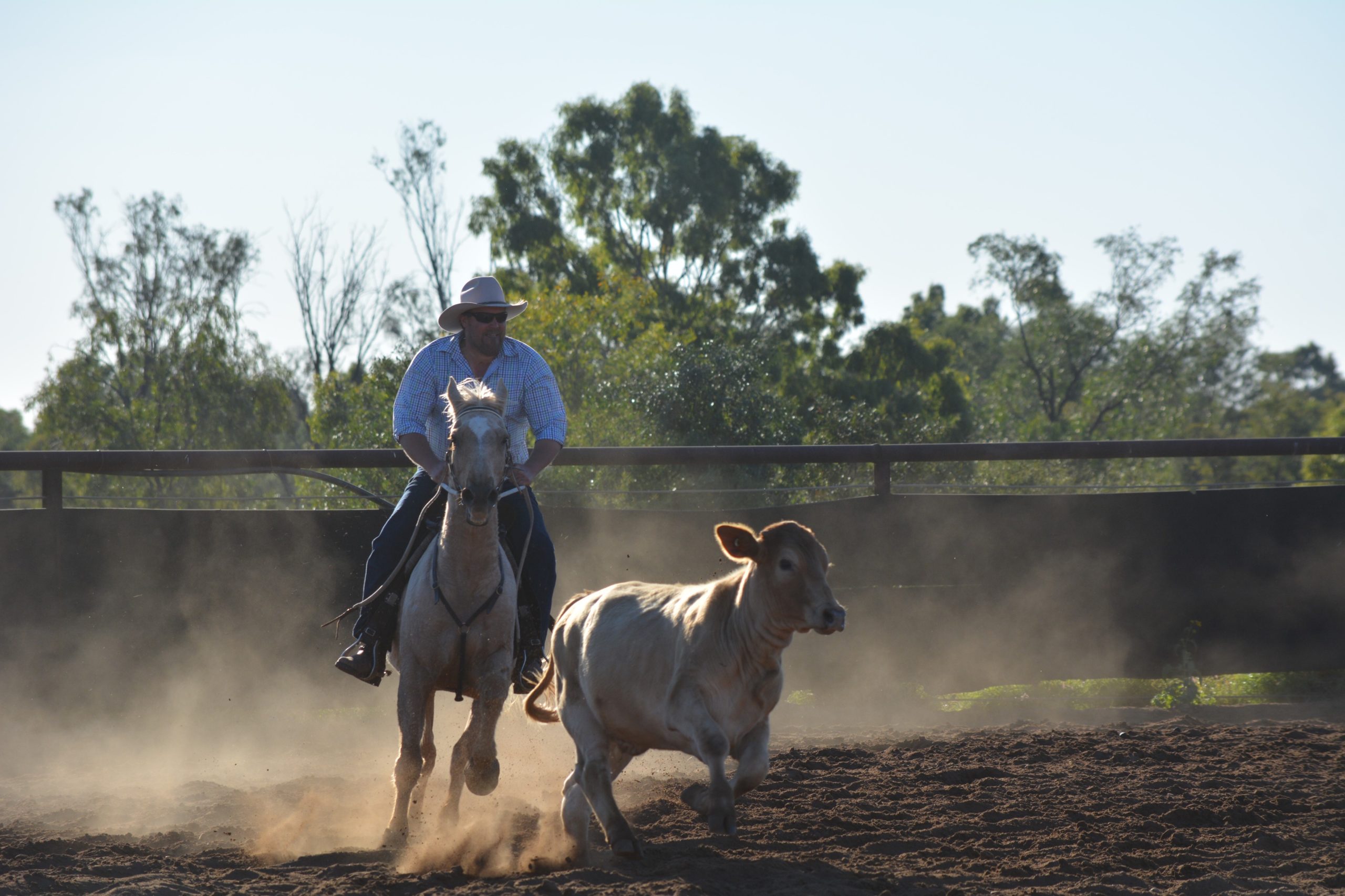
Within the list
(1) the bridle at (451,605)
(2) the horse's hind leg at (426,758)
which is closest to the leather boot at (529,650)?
(1) the bridle at (451,605)

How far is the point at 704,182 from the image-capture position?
128 feet

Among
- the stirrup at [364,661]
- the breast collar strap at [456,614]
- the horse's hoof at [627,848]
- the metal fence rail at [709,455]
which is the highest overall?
the metal fence rail at [709,455]

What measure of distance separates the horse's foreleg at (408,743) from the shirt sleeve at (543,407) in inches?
57.0

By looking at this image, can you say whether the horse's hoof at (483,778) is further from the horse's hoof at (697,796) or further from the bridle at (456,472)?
the horse's hoof at (697,796)

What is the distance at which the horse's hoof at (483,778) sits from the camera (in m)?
5.55

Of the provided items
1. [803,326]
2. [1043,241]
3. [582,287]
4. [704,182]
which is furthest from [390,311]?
[1043,241]

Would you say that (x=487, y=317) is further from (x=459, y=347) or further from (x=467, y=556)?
(x=467, y=556)

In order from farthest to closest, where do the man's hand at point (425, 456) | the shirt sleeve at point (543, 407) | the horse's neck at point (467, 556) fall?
1. the shirt sleeve at point (543, 407)
2. the man's hand at point (425, 456)
3. the horse's neck at point (467, 556)

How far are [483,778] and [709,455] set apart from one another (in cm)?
355

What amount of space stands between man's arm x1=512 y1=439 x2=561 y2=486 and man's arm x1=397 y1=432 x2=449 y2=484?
2 cm

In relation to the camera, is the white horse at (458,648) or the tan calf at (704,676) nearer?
the tan calf at (704,676)

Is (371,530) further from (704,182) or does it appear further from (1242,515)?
(704,182)

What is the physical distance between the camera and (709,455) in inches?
337

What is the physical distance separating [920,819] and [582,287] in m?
33.9
